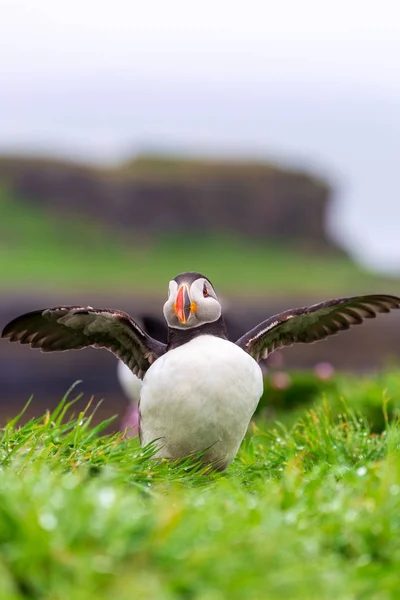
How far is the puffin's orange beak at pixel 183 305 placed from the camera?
5117 millimetres

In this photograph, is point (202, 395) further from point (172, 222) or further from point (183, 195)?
point (183, 195)

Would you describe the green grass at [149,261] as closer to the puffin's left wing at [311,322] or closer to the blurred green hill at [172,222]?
the blurred green hill at [172,222]

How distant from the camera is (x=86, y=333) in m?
5.62

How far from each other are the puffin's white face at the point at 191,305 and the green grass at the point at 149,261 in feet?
113

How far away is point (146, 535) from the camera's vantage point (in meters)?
3.35

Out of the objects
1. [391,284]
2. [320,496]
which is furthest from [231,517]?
[391,284]

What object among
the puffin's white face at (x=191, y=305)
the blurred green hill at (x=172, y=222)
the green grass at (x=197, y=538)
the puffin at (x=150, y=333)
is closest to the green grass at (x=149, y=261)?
the blurred green hill at (x=172, y=222)

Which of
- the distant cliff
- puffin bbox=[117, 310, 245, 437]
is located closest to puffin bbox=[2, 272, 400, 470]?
puffin bbox=[117, 310, 245, 437]

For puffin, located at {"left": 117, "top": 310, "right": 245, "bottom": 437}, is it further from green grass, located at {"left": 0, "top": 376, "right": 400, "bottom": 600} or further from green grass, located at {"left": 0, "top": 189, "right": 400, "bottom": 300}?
green grass, located at {"left": 0, "top": 189, "right": 400, "bottom": 300}

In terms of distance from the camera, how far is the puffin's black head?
16.8 ft

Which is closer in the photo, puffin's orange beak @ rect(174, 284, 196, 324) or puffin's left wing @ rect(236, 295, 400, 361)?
puffin's orange beak @ rect(174, 284, 196, 324)

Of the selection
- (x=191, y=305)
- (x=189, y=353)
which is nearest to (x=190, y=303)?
(x=191, y=305)

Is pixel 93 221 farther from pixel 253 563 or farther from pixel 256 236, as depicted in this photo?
pixel 253 563

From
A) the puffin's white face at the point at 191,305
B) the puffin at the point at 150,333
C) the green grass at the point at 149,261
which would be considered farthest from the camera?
the green grass at the point at 149,261
